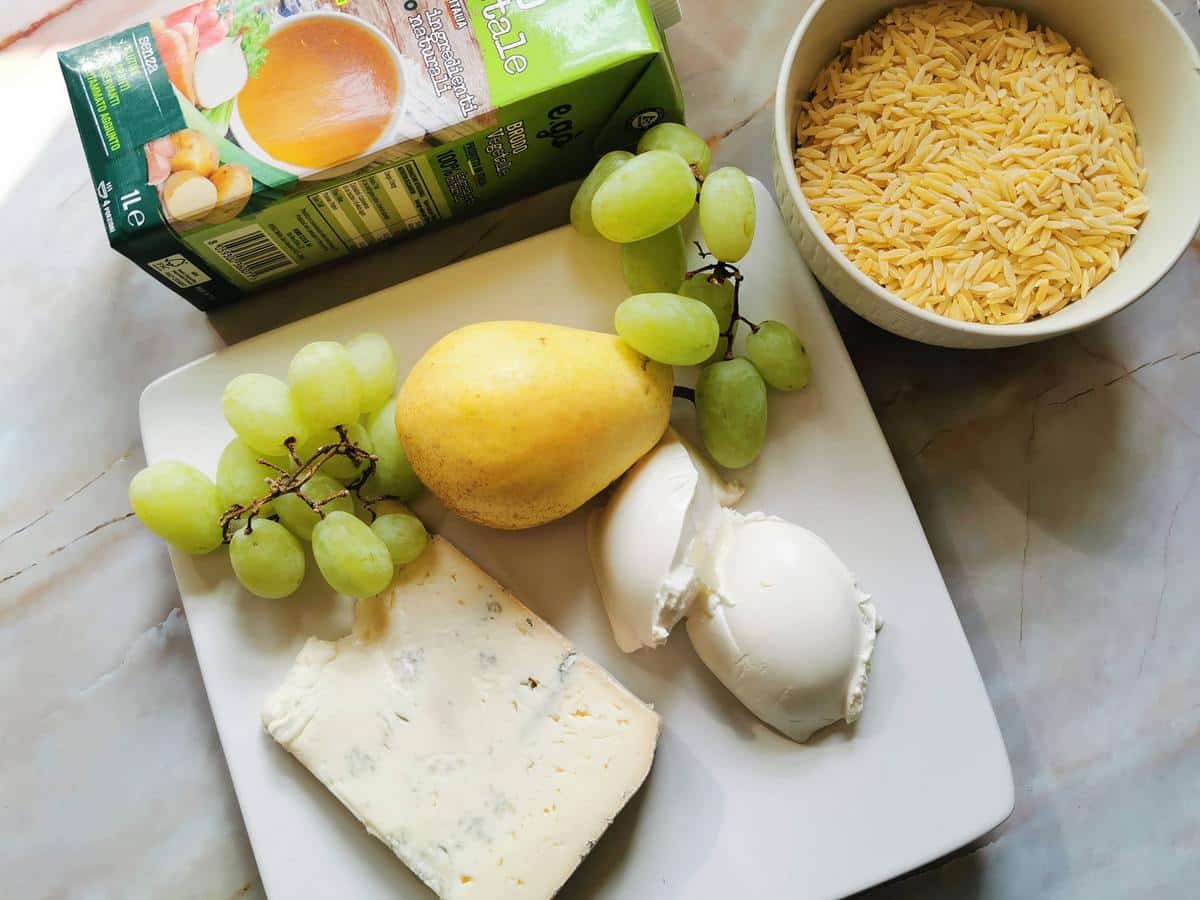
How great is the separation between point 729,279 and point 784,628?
11.5 inches

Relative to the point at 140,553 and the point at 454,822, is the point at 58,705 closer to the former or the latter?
the point at 140,553

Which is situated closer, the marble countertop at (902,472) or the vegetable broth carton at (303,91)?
the vegetable broth carton at (303,91)

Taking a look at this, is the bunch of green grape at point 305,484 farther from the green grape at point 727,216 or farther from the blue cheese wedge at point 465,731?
the green grape at point 727,216

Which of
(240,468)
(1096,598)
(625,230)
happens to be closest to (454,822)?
(240,468)

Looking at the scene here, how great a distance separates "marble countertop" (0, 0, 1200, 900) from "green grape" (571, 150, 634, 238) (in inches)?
3.8

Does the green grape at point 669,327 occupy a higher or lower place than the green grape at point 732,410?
higher

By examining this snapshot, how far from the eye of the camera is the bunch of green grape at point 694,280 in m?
0.69

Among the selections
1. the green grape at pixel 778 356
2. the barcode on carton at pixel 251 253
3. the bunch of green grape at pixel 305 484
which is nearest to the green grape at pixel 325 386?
the bunch of green grape at pixel 305 484

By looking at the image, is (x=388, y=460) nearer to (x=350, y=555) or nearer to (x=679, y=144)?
(x=350, y=555)

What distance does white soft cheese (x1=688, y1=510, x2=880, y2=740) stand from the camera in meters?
0.70

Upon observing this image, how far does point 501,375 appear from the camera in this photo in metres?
0.67

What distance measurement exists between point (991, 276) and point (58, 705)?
910mm

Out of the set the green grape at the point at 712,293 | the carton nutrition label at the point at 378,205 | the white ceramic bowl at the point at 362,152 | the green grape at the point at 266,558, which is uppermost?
the white ceramic bowl at the point at 362,152

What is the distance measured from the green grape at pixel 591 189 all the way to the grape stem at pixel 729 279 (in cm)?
10
